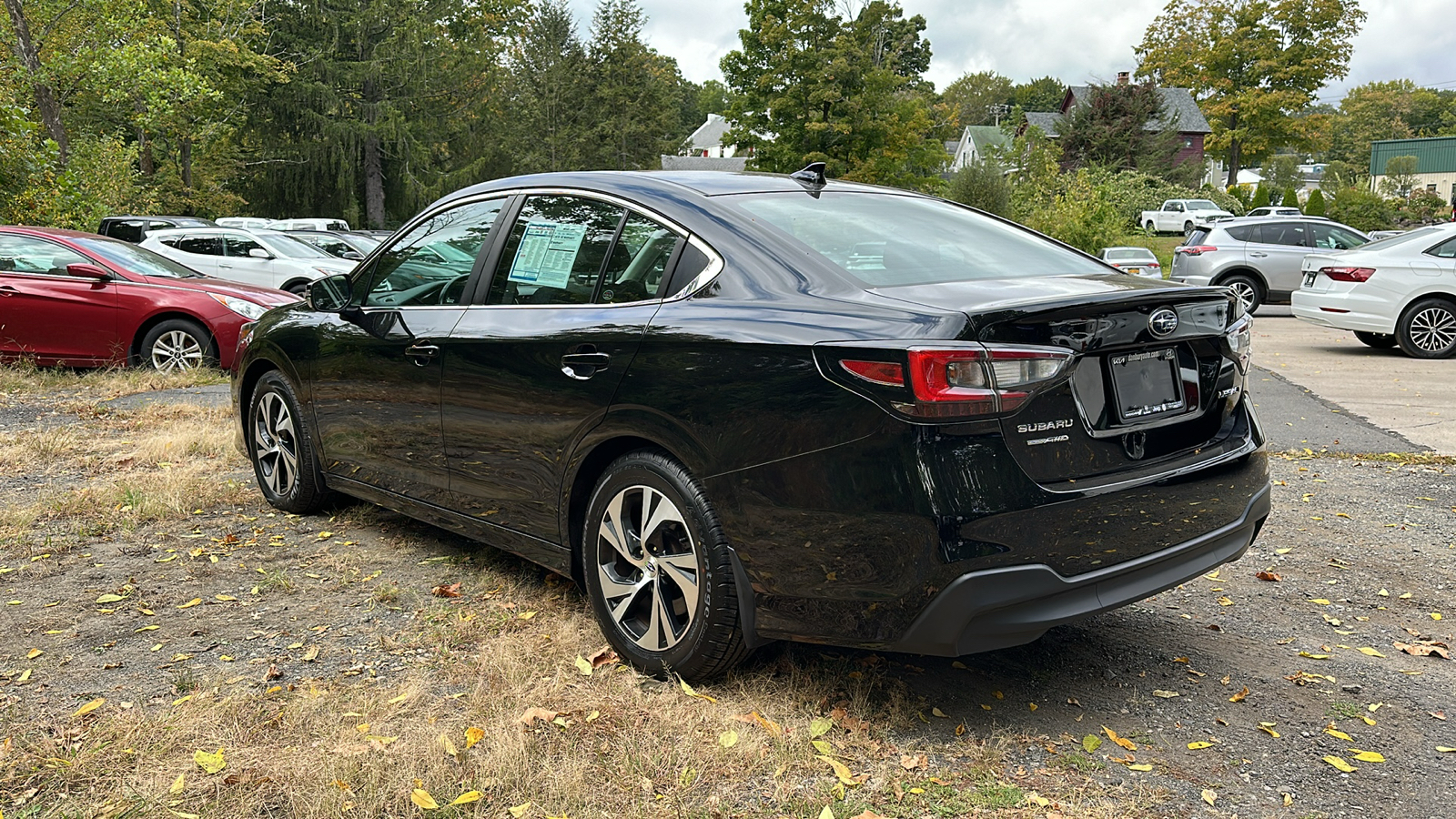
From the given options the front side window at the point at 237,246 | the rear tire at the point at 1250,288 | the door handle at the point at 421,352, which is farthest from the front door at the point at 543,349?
the rear tire at the point at 1250,288

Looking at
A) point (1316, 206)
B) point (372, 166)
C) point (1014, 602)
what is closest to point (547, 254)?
point (1014, 602)

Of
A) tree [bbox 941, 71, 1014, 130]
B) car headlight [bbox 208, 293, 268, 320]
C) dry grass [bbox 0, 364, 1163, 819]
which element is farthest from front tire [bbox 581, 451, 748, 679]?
tree [bbox 941, 71, 1014, 130]

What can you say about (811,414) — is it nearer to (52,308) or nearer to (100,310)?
(100,310)

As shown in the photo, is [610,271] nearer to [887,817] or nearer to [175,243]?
[887,817]

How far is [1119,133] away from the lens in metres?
52.6

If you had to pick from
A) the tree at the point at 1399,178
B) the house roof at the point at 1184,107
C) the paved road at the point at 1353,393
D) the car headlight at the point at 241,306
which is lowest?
the paved road at the point at 1353,393

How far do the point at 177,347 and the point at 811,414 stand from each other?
8980 millimetres

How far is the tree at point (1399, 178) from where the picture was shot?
6025 cm

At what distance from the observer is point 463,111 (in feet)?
152

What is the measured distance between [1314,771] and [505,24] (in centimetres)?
5107

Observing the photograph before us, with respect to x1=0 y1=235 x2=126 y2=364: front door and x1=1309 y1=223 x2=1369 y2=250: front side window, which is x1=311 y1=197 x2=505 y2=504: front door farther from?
x1=1309 y1=223 x2=1369 y2=250: front side window

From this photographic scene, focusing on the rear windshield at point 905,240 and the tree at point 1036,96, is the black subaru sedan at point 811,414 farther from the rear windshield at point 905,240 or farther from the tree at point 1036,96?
the tree at point 1036,96

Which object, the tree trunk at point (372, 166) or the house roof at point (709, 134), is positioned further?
the house roof at point (709, 134)

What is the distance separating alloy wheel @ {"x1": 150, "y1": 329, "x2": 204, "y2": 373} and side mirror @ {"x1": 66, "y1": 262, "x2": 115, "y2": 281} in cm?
66
